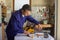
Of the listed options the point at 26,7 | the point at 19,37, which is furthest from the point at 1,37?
the point at 26,7

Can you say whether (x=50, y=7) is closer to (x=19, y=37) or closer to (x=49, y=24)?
(x=49, y=24)

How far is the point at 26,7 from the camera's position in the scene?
2.29 m

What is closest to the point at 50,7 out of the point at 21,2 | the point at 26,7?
the point at 21,2

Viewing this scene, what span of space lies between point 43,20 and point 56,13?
0.84ft

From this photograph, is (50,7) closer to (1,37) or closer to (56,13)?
(56,13)

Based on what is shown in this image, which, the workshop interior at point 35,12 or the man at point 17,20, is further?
the workshop interior at point 35,12

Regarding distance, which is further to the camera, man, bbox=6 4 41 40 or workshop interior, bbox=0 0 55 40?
workshop interior, bbox=0 0 55 40

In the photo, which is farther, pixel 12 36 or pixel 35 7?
pixel 35 7

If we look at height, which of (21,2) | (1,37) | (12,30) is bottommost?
(1,37)

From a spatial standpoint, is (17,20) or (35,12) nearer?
(17,20)

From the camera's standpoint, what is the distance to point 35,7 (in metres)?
2.88

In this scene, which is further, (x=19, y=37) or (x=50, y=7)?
(x=50, y=7)

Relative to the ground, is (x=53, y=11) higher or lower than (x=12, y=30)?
higher

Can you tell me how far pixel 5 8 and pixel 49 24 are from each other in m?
0.77
